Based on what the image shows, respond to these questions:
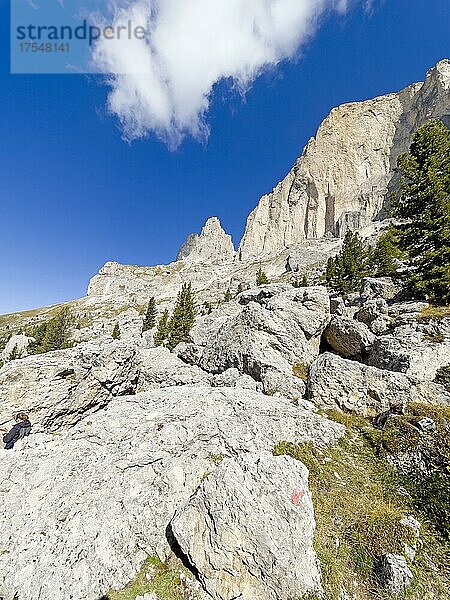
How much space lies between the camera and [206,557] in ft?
29.0

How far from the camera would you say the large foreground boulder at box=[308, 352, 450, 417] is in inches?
591

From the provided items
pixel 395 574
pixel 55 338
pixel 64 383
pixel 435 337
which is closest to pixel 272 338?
pixel 435 337

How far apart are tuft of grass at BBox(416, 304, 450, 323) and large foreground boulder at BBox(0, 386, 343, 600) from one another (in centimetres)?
1227

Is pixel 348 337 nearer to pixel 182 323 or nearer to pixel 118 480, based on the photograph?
pixel 118 480

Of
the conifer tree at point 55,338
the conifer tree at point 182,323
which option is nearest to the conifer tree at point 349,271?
the conifer tree at point 182,323

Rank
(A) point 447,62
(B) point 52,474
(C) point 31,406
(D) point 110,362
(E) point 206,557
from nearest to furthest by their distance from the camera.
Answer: (E) point 206,557, (B) point 52,474, (C) point 31,406, (D) point 110,362, (A) point 447,62

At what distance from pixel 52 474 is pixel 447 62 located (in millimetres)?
289394

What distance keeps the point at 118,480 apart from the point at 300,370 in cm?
1487

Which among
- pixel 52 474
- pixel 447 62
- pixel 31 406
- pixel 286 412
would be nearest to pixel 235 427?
pixel 286 412

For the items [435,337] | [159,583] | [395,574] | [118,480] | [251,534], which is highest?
[435,337]

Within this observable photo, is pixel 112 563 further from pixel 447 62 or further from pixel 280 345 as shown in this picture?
pixel 447 62

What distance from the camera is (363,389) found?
16172mm

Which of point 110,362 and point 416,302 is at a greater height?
point 416,302

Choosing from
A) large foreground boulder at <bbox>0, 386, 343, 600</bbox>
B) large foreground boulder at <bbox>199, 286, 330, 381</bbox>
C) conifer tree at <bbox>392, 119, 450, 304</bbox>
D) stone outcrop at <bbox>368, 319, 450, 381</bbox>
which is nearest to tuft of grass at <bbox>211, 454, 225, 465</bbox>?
large foreground boulder at <bbox>0, 386, 343, 600</bbox>
